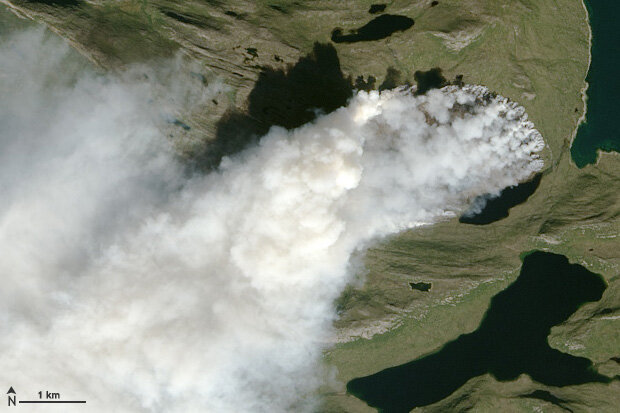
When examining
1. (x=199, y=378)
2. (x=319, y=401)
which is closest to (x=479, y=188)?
(x=319, y=401)

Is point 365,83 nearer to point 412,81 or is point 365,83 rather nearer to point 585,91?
point 412,81

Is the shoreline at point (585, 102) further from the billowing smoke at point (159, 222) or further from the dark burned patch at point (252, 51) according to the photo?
the dark burned patch at point (252, 51)

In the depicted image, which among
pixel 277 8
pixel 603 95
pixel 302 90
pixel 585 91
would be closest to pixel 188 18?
pixel 277 8

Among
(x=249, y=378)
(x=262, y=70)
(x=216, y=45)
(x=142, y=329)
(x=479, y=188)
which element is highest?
(x=216, y=45)

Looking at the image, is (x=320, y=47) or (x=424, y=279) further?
(x=424, y=279)

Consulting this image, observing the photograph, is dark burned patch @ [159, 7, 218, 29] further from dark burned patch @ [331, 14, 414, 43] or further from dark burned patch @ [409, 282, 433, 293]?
dark burned patch @ [409, 282, 433, 293]

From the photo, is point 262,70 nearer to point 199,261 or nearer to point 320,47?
point 320,47

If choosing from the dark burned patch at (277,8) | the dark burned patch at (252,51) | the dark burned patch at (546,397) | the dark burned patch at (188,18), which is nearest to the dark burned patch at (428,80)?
the dark burned patch at (277,8)

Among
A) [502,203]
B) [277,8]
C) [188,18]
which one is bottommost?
[502,203]
